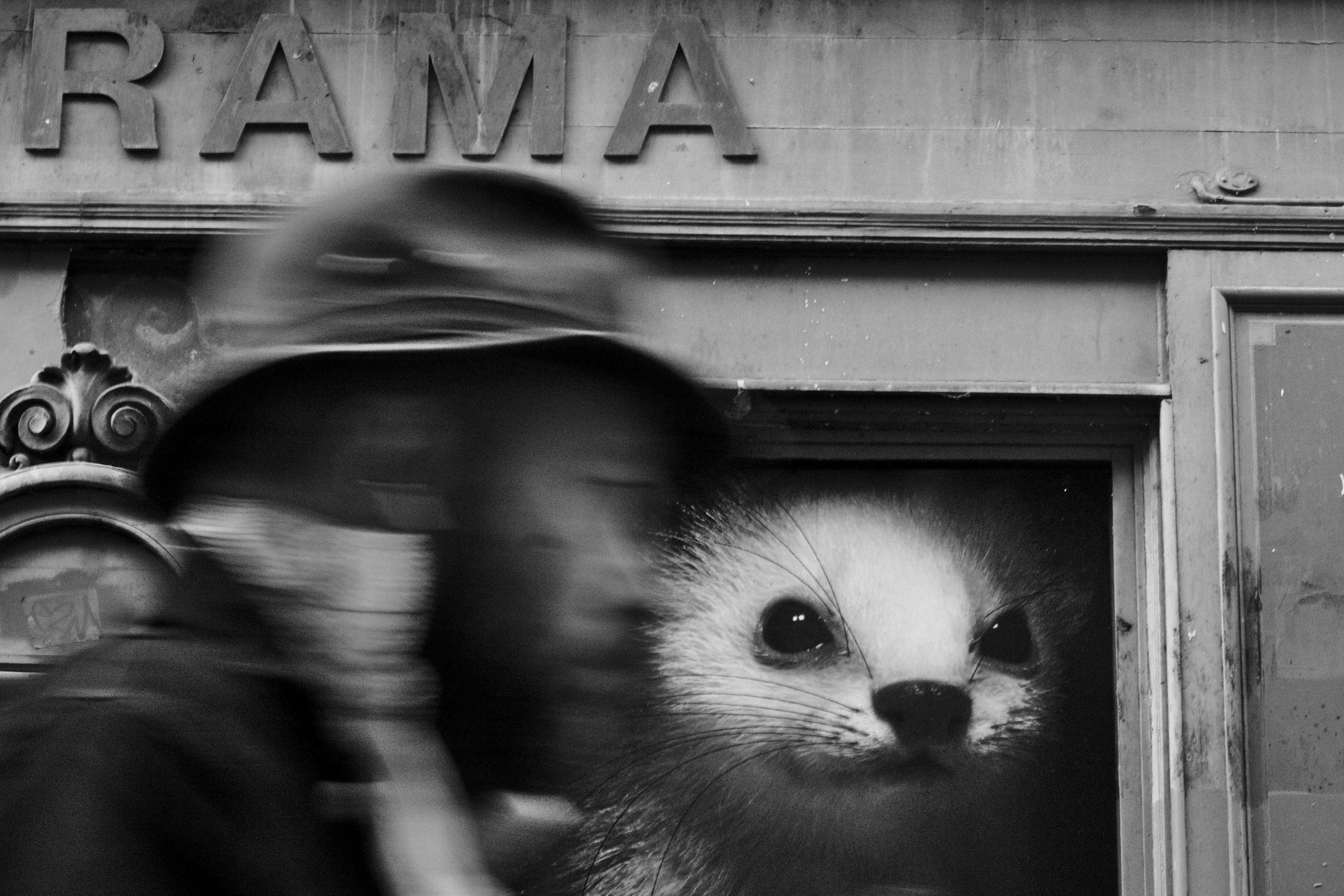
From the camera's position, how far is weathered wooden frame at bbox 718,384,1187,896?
4812 mm

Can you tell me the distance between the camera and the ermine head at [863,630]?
5.12 metres

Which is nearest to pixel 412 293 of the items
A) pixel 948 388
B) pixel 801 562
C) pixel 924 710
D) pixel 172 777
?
pixel 172 777

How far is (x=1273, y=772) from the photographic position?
181 inches

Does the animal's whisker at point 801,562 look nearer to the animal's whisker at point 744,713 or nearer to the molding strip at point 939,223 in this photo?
the animal's whisker at point 744,713

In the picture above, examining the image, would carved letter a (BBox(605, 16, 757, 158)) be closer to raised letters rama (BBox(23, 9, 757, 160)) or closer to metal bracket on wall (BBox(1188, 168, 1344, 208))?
raised letters rama (BBox(23, 9, 757, 160))

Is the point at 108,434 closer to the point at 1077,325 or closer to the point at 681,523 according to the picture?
the point at 681,523

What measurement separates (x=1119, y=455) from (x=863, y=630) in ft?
3.19

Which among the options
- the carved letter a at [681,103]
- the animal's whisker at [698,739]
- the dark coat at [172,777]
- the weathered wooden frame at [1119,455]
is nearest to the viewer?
the dark coat at [172,777]

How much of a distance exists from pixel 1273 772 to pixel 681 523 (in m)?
1.88

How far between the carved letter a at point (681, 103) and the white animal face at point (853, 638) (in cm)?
118

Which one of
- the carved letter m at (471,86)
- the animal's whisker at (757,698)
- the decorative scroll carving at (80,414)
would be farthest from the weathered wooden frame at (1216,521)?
the decorative scroll carving at (80,414)

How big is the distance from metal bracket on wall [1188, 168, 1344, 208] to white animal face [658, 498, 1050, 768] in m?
1.28

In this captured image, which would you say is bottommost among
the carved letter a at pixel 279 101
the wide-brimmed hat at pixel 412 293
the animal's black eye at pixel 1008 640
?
the animal's black eye at pixel 1008 640

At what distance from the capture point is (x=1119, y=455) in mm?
5066
